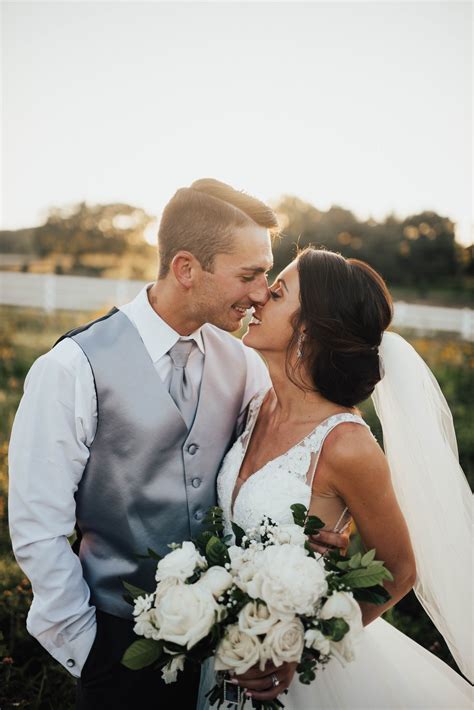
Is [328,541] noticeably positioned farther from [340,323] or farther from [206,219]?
[206,219]

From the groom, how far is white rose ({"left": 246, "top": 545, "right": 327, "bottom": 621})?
66 cm

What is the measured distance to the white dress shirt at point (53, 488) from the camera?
87.6 inches

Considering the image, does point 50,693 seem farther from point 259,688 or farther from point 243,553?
point 243,553

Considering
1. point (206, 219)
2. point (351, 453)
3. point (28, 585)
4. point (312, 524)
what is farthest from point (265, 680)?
point (28, 585)

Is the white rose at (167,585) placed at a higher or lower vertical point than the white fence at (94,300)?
higher

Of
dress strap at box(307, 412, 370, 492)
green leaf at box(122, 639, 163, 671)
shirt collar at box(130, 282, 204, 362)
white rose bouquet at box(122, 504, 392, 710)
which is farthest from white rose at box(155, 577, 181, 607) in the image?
shirt collar at box(130, 282, 204, 362)

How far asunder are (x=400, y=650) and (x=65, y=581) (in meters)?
1.41

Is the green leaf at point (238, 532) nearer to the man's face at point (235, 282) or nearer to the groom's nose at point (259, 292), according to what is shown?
the man's face at point (235, 282)

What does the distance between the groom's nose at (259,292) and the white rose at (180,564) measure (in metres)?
1.19

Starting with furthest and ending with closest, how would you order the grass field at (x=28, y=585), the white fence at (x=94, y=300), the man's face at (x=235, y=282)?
the white fence at (x=94, y=300) → the grass field at (x=28, y=585) → the man's face at (x=235, y=282)

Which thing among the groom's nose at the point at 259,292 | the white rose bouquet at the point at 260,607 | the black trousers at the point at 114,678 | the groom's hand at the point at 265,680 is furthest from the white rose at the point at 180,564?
the groom's nose at the point at 259,292

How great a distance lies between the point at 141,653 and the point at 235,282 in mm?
1498

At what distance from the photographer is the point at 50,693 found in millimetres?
2965

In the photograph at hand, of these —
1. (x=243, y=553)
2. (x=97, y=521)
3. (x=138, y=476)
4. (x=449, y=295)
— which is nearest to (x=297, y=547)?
(x=243, y=553)
